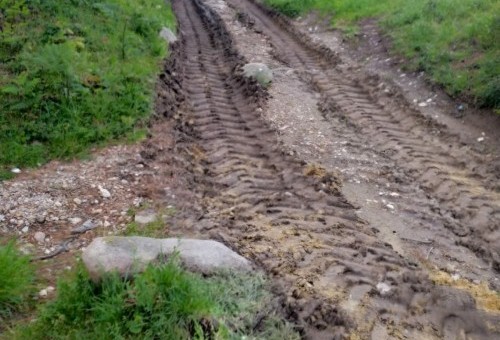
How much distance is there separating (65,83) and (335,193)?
4082mm

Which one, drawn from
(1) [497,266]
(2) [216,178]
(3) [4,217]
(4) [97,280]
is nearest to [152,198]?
(2) [216,178]

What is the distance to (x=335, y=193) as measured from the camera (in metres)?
6.19

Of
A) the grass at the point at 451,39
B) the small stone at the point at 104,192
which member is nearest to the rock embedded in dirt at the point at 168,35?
the grass at the point at 451,39

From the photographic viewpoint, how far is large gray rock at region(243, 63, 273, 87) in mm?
9711

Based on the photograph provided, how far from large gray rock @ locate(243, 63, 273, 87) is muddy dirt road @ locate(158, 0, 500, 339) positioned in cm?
17

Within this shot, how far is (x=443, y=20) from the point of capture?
11.2 m

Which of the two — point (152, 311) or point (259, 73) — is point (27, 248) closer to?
point (152, 311)

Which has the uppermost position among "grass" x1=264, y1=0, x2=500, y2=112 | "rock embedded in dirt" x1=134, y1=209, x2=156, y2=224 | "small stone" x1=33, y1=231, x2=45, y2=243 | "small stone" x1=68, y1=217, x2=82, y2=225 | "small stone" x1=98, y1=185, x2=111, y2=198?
"grass" x1=264, y1=0, x2=500, y2=112

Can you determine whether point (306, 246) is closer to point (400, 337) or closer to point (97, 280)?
point (400, 337)

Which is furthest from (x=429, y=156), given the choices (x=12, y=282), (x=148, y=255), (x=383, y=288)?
(x=12, y=282)

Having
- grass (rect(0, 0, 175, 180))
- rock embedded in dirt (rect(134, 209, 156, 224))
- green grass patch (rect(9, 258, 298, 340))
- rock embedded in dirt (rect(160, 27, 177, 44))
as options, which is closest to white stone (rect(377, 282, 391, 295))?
green grass patch (rect(9, 258, 298, 340))

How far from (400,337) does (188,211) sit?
102 inches

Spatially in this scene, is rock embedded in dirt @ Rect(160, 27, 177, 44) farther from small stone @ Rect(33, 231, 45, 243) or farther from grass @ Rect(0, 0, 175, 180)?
small stone @ Rect(33, 231, 45, 243)

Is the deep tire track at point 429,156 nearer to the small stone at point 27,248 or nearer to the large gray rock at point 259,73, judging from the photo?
the large gray rock at point 259,73
